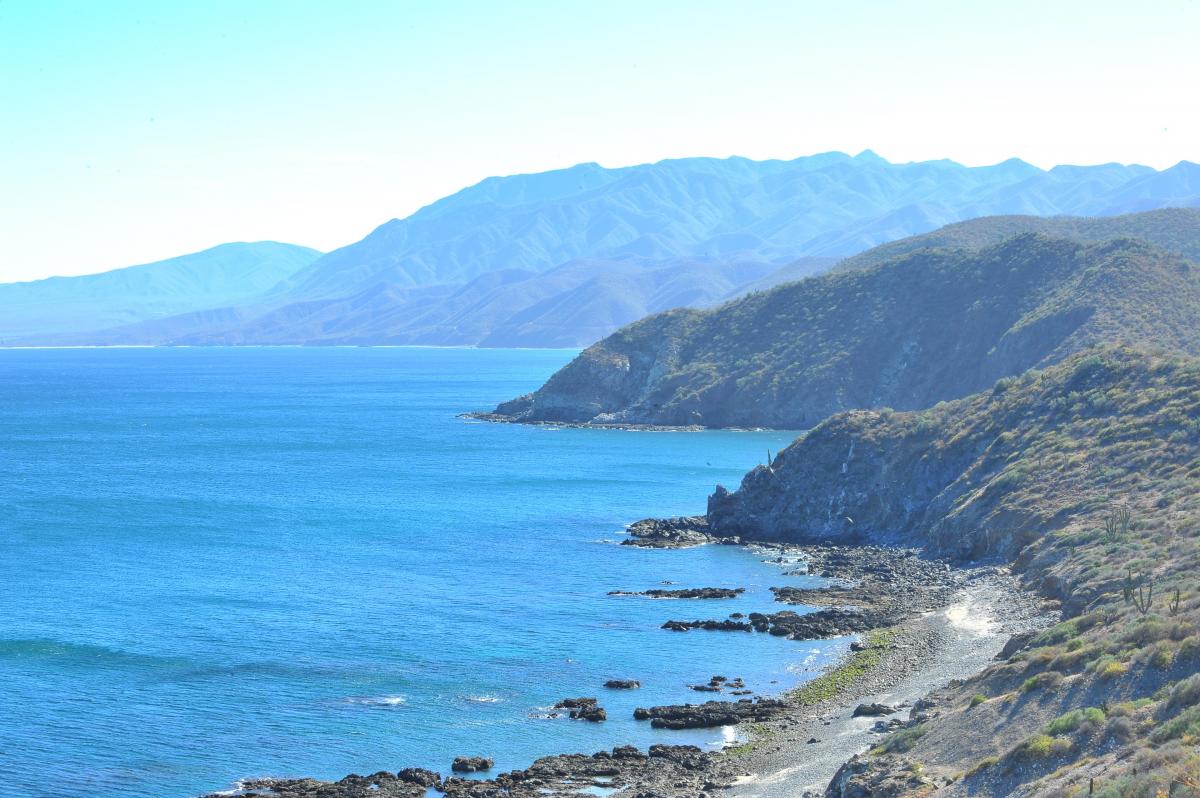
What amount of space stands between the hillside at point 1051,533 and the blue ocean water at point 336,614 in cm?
863

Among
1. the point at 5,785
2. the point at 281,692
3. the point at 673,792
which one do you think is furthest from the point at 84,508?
the point at 673,792

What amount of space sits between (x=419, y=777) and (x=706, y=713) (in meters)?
10.5

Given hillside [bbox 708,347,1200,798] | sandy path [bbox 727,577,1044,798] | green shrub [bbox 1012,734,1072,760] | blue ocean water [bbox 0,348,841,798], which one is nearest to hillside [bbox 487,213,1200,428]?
blue ocean water [bbox 0,348,841,798]

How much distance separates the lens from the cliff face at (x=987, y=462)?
61.7 m

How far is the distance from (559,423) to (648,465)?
41380 mm

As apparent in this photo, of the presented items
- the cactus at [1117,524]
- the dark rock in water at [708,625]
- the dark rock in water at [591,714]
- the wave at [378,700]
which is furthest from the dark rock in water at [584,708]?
the cactus at [1117,524]

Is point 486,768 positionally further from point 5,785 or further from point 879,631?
point 879,631

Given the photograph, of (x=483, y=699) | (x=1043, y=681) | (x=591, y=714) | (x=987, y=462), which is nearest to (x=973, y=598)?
(x=987, y=462)

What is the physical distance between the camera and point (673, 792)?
3550 cm

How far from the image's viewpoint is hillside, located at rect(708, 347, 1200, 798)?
28828 mm

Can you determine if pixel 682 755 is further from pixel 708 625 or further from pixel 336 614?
pixel 336 614

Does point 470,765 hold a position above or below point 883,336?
below

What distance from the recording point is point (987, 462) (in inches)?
2773

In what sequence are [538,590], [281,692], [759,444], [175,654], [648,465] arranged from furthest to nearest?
[759,444]
[648,465]
[538,590]
[175,654]
[281,692]
